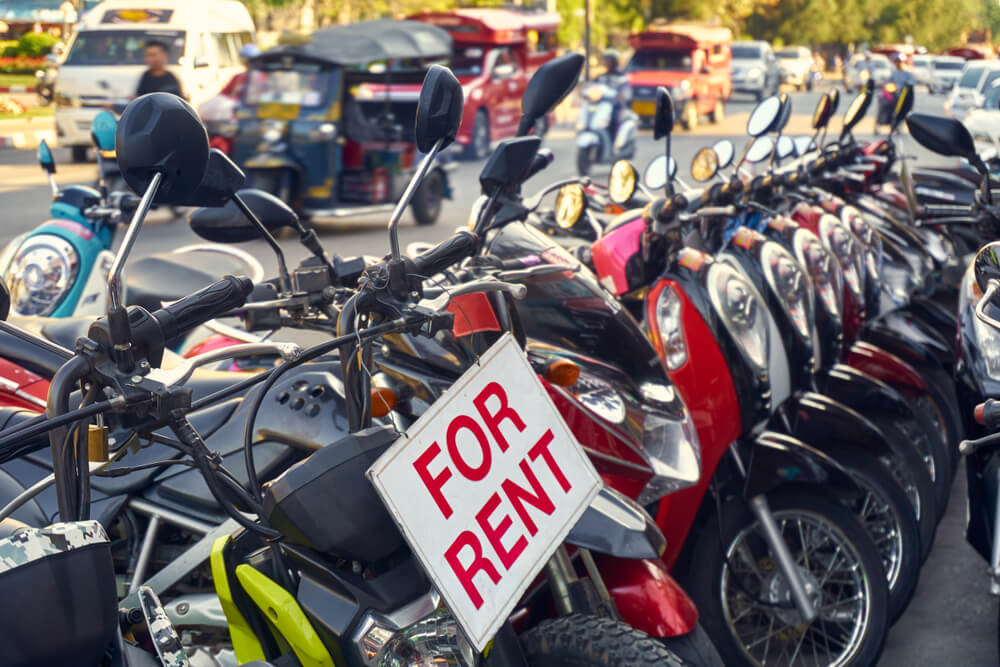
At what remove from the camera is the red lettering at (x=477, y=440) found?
1751mm

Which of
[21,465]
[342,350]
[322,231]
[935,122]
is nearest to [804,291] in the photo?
[935,122]

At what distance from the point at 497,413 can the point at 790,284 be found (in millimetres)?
1749

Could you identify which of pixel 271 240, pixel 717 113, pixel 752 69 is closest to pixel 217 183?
pixel 271 240

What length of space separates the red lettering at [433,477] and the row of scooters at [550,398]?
101 mm

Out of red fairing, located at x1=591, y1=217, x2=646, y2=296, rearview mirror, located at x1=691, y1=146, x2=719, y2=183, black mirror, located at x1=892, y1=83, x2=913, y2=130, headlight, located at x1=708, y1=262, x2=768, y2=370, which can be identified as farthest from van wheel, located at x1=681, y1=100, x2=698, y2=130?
headlight, located at x1=708, y1=262, x2=768, y2=370

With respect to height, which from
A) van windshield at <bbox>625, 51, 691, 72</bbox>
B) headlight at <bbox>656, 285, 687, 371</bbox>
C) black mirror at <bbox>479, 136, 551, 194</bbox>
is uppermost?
black mirror at <bbox>479, 136, 551, 194</bbox>

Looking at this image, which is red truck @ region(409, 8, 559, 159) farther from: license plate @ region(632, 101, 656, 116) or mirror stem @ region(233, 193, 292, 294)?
mirror stem @ region(233, 193, 292, 294)

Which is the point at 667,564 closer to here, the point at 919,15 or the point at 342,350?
the point at 342,350

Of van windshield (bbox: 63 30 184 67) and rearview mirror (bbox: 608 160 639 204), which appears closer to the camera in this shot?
rearview mirror (bbox: 608 160 639 204)

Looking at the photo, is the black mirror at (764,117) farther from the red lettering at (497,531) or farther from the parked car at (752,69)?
the parked car at (752,69)

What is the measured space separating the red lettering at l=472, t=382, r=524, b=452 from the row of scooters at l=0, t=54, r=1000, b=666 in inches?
4.2

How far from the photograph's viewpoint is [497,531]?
5.88 ft

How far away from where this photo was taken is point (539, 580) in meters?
2.29

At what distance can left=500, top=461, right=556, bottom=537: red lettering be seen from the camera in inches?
72.0
